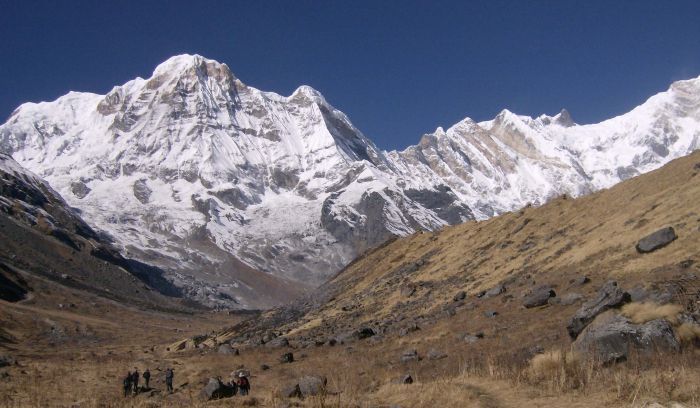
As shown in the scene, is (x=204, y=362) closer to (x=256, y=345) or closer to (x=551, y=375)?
(x=256, y=345)

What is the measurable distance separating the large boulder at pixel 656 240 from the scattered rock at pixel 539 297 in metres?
5.12

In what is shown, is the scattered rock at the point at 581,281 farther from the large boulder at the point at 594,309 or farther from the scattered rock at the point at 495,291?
the large boulder at the point at 594,309

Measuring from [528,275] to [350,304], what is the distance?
22809 mm

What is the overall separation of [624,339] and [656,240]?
1620 cm

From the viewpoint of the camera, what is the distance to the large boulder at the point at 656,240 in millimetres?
31703

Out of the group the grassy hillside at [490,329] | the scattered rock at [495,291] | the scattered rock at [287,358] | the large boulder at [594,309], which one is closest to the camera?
the grassy hillside at [490,329]

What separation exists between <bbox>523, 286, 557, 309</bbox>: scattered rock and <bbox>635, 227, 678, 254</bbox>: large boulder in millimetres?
5124

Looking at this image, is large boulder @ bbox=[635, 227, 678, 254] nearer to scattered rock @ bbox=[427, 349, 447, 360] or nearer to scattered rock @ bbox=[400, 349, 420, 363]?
scattered rock @ bbox=[427, 349, 447, 360]

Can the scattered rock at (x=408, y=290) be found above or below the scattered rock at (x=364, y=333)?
above

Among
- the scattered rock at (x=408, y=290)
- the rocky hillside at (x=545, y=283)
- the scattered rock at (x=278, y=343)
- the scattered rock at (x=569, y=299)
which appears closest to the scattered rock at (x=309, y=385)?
the rocky hillside at (x=545, y=283)

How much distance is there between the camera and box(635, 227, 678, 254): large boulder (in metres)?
31.7

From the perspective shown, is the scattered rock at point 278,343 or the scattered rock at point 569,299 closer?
the scattered rock at point 569,299

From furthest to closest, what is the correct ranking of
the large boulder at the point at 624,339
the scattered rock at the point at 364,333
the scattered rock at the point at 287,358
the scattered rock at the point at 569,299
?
the scattered rock at the point at 364,333
the scattered rock at the point at 287,358
the scattered rock at the point at 569,299
the large boulder at the point at 624,339

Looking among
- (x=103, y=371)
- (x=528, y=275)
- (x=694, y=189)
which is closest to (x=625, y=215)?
(x=694, y=189)
